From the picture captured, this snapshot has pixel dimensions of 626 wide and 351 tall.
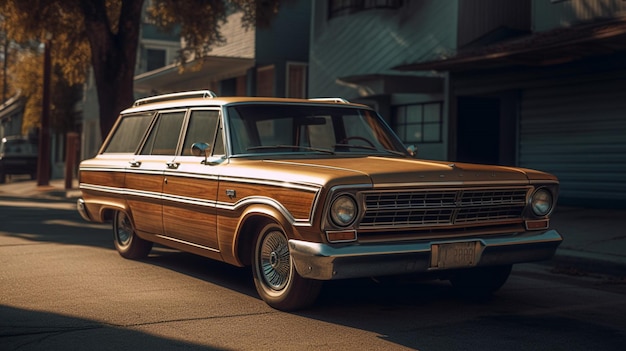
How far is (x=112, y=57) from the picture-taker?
19734 mm

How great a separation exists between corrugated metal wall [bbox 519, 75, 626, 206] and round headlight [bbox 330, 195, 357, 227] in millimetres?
10232

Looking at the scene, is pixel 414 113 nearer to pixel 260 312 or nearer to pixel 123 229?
pixel 123 229

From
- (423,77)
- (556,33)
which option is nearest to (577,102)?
(556,33)

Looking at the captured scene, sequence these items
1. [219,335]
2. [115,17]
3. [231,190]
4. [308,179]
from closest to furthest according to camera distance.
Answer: [219,335]
[308,179]
[231,190]
[115,17]

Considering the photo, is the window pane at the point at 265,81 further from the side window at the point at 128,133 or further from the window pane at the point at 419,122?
the side window at the point at 128,133

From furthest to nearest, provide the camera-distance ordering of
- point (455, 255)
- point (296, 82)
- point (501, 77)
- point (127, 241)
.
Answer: point (296, 82)
point (501, 77)
point (127, 241)
point (455, 255)

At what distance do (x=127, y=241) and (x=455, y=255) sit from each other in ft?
14.1

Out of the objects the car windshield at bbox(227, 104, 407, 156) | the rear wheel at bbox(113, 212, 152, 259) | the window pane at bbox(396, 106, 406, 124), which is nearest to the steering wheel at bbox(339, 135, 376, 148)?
the car windshield at bbox(227, 104, 407, 156)

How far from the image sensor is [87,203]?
9695mm

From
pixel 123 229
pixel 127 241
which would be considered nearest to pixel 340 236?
pixel 127 241

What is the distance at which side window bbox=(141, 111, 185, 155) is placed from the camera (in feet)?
26.6

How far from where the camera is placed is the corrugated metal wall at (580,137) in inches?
587

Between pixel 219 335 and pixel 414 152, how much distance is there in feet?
9.84

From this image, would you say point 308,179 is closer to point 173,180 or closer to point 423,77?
point 173,180
